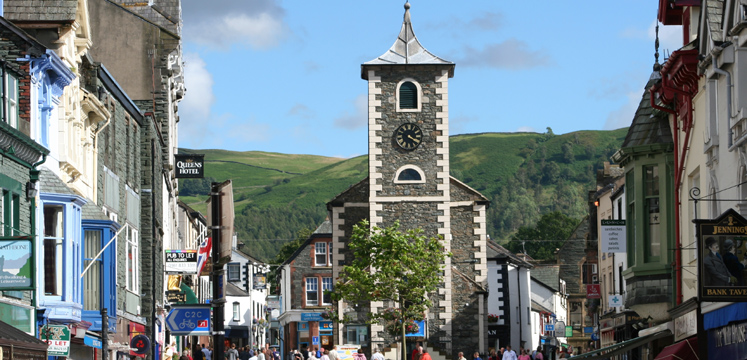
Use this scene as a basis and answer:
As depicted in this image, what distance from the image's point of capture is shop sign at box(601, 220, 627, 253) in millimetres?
30750

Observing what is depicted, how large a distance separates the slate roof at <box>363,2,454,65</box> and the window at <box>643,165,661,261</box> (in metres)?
38.2

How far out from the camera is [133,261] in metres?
38.1

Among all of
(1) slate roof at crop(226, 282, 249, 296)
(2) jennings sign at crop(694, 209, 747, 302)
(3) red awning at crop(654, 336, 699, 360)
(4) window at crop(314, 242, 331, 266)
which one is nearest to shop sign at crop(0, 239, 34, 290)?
(2) jennings sign at crop(694, 209, 747, 302)

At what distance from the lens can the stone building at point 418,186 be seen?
63062mm

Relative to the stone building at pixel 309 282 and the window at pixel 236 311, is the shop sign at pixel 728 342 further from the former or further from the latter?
the window at pixel 236 311

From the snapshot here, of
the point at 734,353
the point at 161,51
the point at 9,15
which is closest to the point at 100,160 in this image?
the point at 9,15

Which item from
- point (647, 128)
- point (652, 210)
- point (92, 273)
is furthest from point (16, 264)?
point (647, 128)

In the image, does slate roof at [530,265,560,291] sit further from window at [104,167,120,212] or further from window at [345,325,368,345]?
window at [104,167,120,212]

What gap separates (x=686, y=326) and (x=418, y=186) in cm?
4118

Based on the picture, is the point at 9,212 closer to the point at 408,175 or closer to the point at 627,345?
the point at 627,345

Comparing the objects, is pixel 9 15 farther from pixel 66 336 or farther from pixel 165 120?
pixel 165 120

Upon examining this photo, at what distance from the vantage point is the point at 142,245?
136 feet

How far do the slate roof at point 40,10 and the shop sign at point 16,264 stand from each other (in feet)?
29.8

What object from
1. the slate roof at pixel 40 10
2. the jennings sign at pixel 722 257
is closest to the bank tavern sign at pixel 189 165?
the slate roof at pixel 40 10
